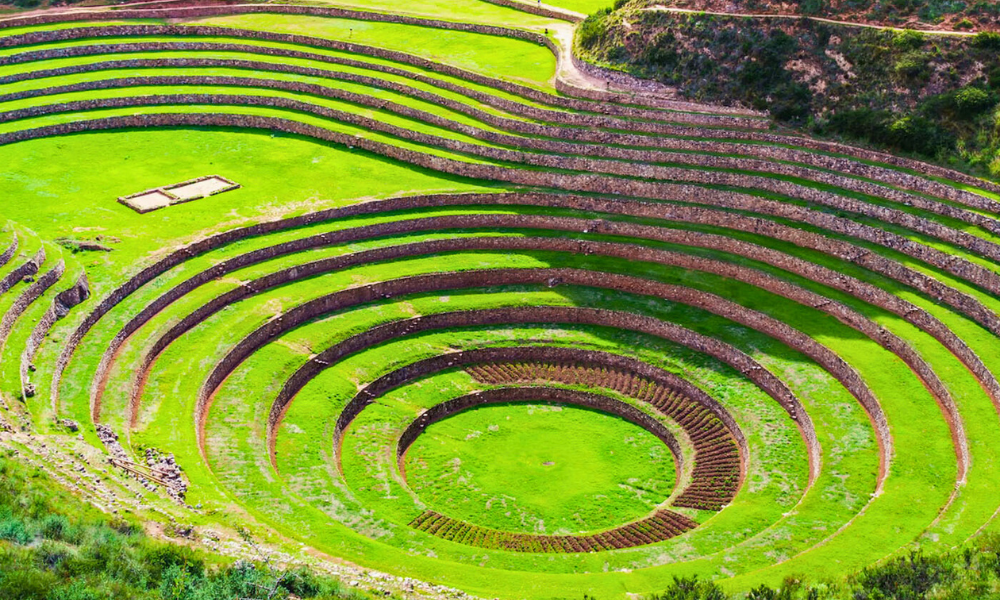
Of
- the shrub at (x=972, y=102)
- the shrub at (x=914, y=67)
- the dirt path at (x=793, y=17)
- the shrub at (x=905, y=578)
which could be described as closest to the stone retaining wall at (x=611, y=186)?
the shrub at (x=972, y=102)

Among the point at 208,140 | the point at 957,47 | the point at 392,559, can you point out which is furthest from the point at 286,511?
the point at 957,47

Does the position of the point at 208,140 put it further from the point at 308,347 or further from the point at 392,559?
the point at 392,559

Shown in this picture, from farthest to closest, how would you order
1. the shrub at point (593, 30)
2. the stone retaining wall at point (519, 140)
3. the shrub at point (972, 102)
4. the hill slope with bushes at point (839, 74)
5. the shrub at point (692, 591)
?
the shrub at point (593, 30)
the hill slope with bushes at point (839, 74)
the shrub at point (972, 102)
the stone retaining wall at point (519, 140)
the shrub at point (692, 591)

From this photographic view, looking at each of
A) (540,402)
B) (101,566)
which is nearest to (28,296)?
(101,566)

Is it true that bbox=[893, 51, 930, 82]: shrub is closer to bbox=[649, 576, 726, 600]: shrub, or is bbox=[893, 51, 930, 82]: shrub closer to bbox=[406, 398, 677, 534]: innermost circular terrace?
bbox=[406, 398, 677, 534]: innermost circular terrace

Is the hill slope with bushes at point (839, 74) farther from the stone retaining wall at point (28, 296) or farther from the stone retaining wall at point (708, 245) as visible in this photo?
the stone retaining wall at point (28, 296)

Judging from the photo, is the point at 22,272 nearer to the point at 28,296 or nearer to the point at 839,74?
the point at 28,296

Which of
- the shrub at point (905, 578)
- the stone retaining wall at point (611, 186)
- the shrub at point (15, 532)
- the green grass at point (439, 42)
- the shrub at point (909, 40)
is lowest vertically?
the shrub at point (15, 532)

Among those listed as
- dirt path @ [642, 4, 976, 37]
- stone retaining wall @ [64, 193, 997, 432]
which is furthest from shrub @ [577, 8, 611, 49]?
stone retaining wall @ [64, 193, 997, 432]

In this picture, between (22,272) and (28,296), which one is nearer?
(28,296)
